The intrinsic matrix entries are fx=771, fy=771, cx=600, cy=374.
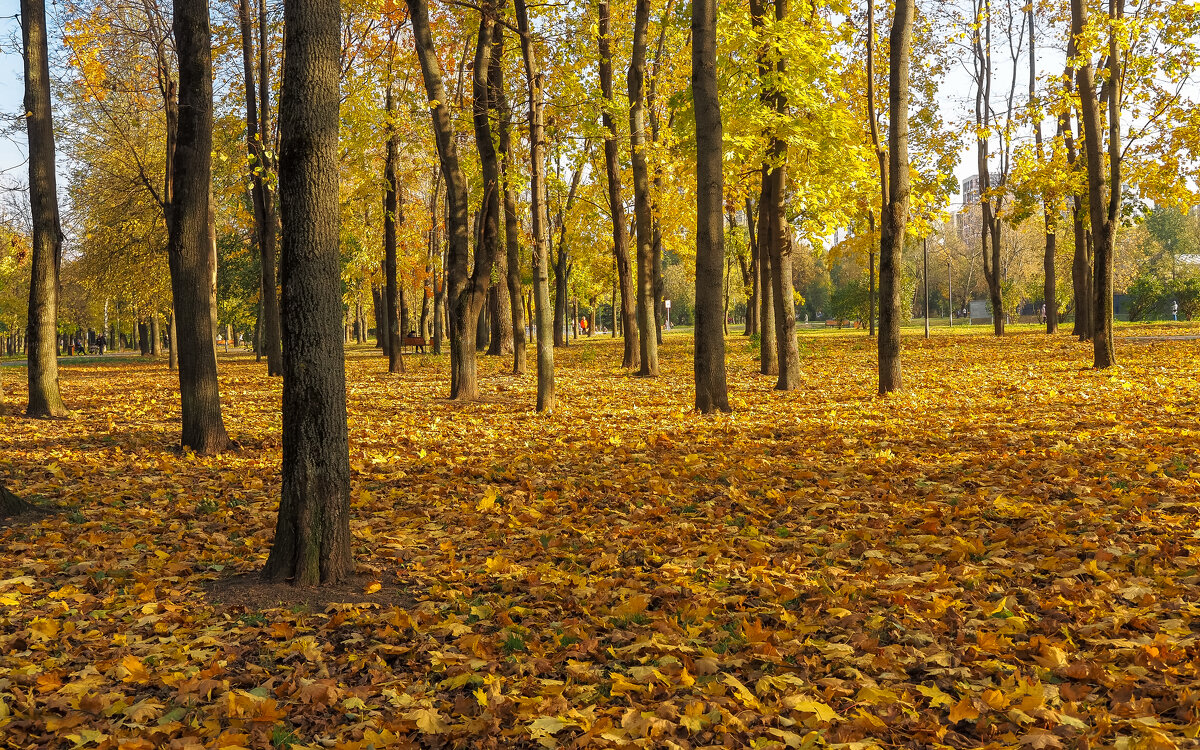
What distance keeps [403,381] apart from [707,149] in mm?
10433

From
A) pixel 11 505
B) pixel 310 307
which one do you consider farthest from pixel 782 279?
pixel 11 505

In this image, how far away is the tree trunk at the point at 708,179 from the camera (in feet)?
34.2

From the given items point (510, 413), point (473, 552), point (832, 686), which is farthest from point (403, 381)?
point (832, 686)

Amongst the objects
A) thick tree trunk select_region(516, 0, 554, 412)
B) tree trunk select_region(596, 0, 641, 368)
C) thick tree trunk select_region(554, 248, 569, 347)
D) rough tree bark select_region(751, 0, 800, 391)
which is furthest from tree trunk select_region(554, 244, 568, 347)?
thick tree trunk select_region(516, 0, 554, 412)

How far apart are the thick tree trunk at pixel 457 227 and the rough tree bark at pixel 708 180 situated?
13.3 ft

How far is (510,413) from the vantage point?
12.1 m

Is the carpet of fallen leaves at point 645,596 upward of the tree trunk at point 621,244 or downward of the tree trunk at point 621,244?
downward

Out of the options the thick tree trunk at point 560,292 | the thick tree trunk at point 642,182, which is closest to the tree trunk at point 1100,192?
the thick tree trunk at point 642,182

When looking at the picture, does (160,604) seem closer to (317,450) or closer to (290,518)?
(290,518)

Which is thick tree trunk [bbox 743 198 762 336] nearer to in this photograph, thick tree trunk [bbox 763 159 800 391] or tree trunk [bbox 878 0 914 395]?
thick tree trunk [bbox 763 159 800 391]

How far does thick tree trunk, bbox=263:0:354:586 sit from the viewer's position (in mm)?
4527

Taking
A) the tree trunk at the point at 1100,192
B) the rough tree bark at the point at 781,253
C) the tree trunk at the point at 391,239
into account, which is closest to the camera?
the rough tree bark at the point at 781,253

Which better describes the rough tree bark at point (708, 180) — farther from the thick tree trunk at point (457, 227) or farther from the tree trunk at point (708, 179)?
the thick tree trunk at point (457, 227)

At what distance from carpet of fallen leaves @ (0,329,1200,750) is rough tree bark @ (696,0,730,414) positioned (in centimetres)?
202
